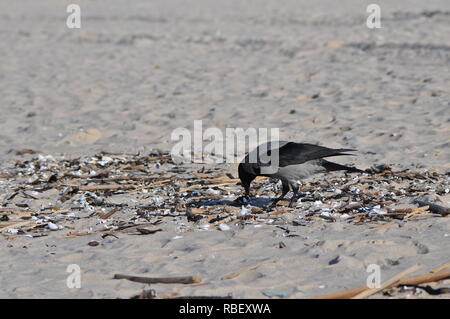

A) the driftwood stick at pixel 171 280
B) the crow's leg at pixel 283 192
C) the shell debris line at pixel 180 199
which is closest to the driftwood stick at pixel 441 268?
Answer: the shell debris line at pixel 180 199

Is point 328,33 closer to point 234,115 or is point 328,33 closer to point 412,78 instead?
point 412,78

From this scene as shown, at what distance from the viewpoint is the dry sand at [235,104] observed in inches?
174

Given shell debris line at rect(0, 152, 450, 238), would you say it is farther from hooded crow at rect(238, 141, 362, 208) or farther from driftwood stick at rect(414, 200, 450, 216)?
hooded crow at rect(238, 141, 362, 208)

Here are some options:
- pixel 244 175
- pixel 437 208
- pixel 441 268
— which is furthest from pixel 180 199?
pixel 441 268

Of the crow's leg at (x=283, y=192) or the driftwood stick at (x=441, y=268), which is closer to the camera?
the driftwood stick at (x=441, y=268)

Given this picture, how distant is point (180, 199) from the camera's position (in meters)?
6.13

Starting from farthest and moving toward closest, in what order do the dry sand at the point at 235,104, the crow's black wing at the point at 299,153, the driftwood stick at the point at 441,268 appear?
the crow's black wing at the point at 299,153, the dry sand at the point at 235,104, the driftwood stick at the point at 441,268

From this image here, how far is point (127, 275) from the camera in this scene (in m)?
4.33

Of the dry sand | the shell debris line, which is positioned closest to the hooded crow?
the shell debris line

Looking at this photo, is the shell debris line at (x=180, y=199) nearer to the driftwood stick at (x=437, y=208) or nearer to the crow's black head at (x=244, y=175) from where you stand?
the driftwood stick at (x=437, y=208)

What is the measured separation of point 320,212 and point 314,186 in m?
0.87

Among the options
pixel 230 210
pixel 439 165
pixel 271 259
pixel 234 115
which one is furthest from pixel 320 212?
pixel 234 115

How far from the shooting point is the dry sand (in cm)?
443

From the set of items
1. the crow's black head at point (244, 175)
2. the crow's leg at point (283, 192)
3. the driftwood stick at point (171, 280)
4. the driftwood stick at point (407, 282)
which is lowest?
the driftwood stick at point (171, 280)
